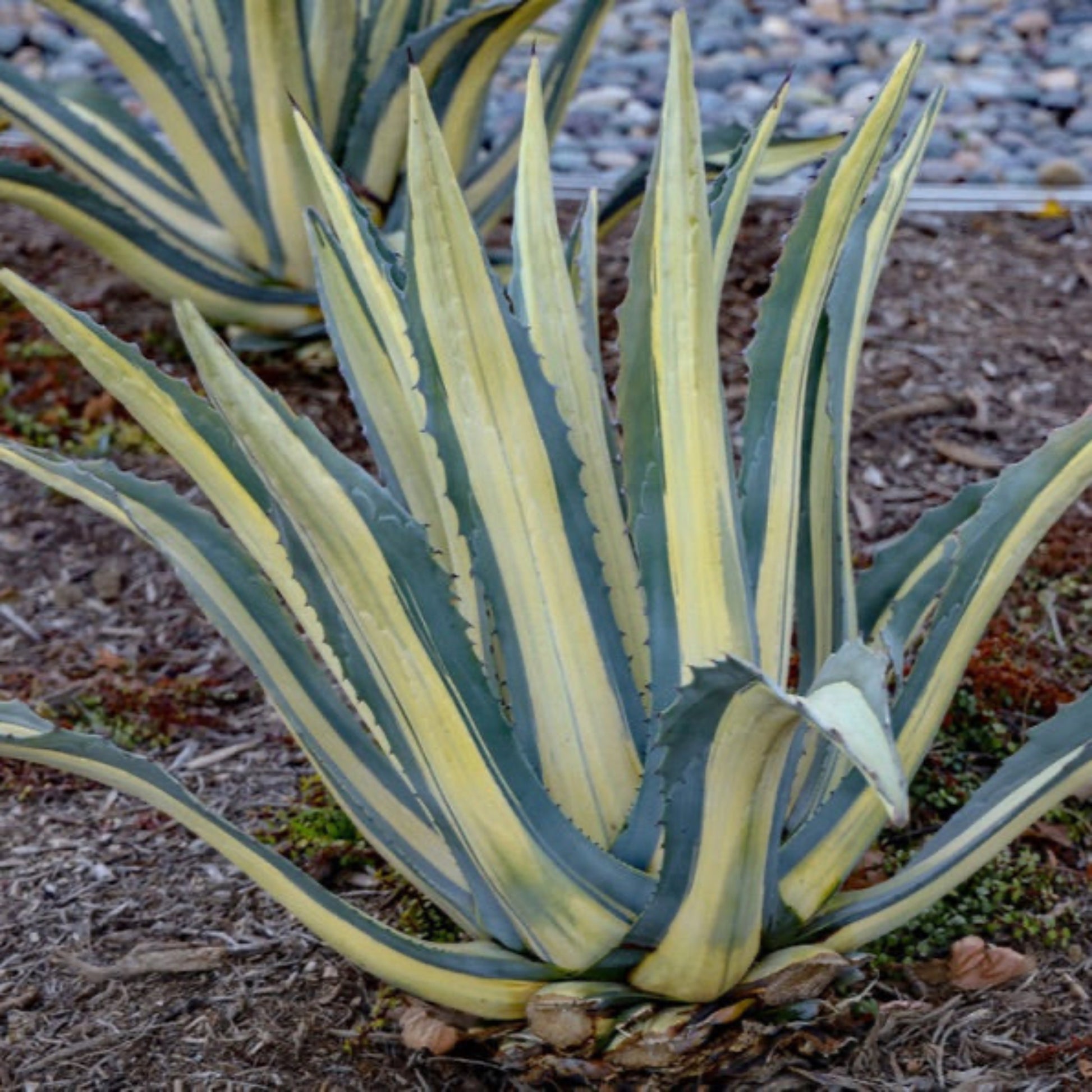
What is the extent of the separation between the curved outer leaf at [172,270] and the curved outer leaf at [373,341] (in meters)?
1.43

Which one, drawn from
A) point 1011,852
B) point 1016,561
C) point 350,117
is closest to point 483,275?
point 1016,561

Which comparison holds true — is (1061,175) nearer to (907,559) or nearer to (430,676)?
(907,559)

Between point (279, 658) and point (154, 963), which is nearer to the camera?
point (279, 658)

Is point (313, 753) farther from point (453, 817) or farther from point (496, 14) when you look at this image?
point (496, 14)

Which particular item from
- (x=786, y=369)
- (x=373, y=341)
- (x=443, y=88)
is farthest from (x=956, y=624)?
(x=443, y=88)

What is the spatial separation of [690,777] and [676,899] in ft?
0.44

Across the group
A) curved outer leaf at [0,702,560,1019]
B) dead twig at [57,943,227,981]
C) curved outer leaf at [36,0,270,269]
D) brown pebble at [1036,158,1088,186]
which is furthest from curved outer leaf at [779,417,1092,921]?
brown pebble at [1036,158,1088,186]

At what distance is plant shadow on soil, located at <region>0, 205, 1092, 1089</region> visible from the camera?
5.33 ft

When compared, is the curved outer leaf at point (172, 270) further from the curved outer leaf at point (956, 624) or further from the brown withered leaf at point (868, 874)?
the curved outer leaf at point (956, 624)

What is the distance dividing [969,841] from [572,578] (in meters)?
0.41

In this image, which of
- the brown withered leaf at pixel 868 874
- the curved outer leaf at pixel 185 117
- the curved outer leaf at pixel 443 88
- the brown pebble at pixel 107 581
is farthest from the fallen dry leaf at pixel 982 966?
the curved outer leaf at pixel 185 117

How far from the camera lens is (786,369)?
143 cm

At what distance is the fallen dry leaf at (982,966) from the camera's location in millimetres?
1693

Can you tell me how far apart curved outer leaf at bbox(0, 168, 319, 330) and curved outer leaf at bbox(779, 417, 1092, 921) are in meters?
1.75
